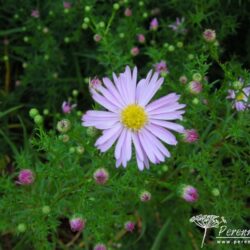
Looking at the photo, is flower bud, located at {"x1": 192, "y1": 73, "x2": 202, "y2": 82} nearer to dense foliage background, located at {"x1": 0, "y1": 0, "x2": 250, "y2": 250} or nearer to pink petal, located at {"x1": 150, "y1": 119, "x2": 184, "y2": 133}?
dense foliage background, located at {"x1": 0, "y1": 0, "x2": 250, "y2": 250}

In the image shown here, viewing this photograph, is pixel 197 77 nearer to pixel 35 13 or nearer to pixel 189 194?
pixel 189 194

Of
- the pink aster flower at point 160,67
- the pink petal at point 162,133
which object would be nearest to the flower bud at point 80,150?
the pink petal at point 162,133

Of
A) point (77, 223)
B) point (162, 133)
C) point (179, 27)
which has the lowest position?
point (77, 223)

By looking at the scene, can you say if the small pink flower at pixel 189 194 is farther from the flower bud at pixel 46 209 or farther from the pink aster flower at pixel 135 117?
the flower bud at pixel 46 209

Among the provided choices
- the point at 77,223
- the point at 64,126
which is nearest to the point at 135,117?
the point at 64,126

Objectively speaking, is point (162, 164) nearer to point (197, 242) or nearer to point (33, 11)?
point (197, 242)

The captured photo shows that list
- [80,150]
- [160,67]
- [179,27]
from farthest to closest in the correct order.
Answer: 1. [179,27]
2. [160,67]
3. [80,150]
